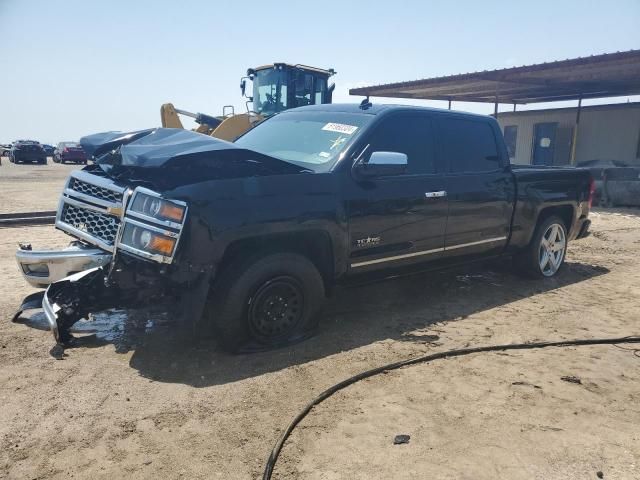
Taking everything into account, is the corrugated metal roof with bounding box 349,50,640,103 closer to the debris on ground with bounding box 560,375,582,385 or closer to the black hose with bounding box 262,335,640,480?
the black hose with bounding box 262,335,640,480

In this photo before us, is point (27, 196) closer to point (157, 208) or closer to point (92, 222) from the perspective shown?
point (92, 222)

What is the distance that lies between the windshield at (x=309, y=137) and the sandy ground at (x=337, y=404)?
1.51 m

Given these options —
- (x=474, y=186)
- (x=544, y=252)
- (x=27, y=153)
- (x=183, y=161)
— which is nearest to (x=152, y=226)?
(x=183, y=161)

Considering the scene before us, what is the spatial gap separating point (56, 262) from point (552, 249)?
5.62m

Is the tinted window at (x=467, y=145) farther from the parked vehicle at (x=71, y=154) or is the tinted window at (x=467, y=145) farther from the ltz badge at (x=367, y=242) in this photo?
the parked vehicle at (x=71, y=154)

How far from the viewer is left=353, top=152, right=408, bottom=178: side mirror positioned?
3943mm

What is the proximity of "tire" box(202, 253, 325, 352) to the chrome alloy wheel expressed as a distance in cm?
358

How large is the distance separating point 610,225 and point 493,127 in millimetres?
6764

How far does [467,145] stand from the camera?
5.12 metres

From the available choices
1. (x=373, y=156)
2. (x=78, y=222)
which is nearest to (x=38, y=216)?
(x=78, y=222)

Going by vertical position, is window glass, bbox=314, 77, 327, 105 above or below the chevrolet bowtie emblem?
above

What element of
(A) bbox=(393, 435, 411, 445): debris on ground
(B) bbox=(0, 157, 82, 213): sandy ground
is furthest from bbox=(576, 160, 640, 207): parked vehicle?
(B) bbox=(0, 157, 82, 213): sandy ground

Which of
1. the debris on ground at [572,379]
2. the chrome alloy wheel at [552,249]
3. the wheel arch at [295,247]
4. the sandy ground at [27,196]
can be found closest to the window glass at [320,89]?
the sandy ground at [27,196]

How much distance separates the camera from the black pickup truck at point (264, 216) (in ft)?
11.1
